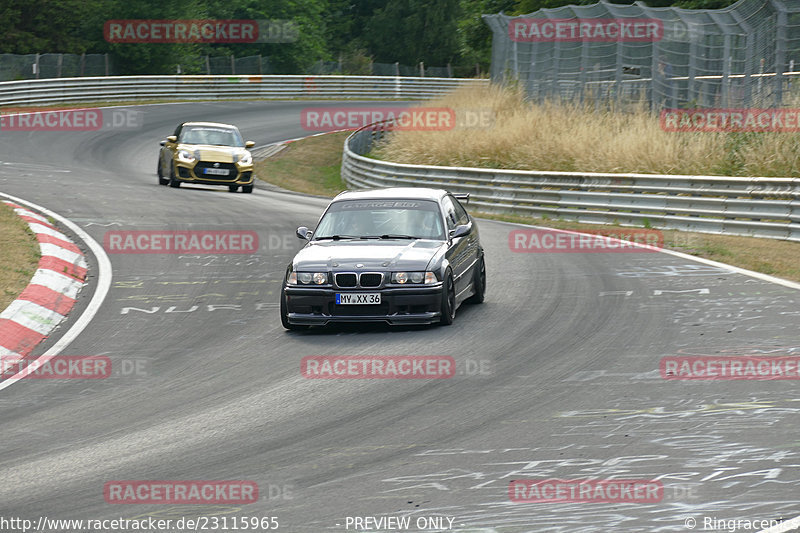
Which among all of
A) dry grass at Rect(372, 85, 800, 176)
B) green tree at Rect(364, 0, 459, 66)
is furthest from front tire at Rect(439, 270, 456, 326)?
green tree at Rect(364, 0, 459, 66)

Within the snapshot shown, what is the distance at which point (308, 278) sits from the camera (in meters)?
11.7

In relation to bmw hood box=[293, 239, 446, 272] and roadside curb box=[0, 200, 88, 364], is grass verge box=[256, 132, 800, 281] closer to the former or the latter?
bmw hood box=[293, 239, 446, 272]

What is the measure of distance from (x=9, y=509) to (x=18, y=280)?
8133mm

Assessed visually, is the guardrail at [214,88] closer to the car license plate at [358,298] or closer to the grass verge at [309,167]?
the grass verge at [309,167]

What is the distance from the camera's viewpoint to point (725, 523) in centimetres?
587

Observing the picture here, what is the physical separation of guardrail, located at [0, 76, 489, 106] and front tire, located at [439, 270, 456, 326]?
29826 mm

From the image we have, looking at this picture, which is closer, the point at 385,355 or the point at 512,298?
the point at 385,355

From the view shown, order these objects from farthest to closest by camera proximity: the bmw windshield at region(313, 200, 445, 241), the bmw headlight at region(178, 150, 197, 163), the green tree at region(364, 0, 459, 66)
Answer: the green tree at region(364, 0, 459, 66), the bmw headlight at region(178, 150, 197, 163), the bmw windshield at region(313, 200, 445, 241)

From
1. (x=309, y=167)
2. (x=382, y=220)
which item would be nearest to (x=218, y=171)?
(x=309, y=167)

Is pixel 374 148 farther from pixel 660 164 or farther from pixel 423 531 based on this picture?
pixel 423 531

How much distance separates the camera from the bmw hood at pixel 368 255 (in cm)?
1162

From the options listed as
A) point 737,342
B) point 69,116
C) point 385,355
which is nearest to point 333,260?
point 385,355

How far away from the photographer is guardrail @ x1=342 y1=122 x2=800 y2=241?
1908 centimetres

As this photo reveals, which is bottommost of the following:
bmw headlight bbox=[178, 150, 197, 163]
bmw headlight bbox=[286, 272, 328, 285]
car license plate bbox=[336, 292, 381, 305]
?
bmw headlight bbox=[178, 150, 197, 163]
